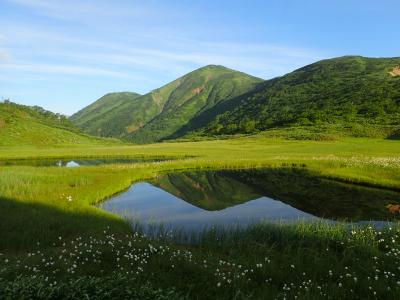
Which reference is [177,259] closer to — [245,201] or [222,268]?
[222,268]

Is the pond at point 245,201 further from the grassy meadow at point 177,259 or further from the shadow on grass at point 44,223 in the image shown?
the grassy meadow at point 177,259

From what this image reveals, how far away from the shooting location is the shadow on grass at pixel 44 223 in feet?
57.7

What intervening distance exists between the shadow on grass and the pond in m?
2.93

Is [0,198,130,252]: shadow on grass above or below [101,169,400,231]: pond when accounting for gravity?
above

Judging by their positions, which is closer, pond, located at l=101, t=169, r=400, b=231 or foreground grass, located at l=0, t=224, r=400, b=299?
foreground grass, located at l=0, t=224, r=400, b=299

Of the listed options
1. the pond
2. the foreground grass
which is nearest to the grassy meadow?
the foreground grass

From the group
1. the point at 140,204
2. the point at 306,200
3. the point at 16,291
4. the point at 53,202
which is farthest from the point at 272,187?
the point at 16,291

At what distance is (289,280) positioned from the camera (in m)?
12.9

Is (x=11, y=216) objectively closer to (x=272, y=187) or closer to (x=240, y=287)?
(x=240, y=287)

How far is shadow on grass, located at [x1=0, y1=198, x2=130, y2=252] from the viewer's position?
1758cm

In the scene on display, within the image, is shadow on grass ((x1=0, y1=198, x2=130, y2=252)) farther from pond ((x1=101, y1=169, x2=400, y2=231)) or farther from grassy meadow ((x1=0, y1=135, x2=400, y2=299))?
pond ((x1=101, y1=169, x2=400, y2=231))

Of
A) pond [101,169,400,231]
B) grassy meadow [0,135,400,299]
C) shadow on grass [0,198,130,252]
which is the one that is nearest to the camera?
grassy meadow [0,135,400,299]

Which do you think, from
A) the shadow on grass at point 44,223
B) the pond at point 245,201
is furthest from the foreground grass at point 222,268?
the pond at point 245,201

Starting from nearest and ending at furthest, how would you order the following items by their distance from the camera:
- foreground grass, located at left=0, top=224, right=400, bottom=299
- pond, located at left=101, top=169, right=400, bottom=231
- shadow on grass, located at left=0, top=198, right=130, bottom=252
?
foreground grass, located at left=0, top=224, right=400, bottom=299 < shadow on grass, located at left=0, top=198, right=130, bottom=252 < pond, located at left=101, top=169, right=400, bottom=231
